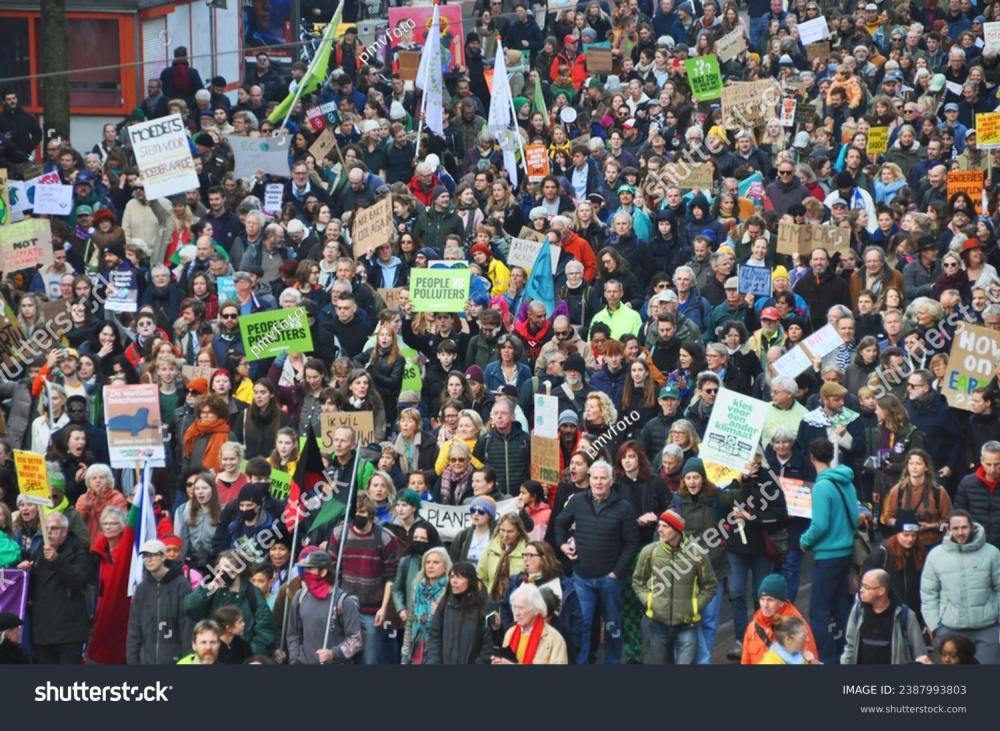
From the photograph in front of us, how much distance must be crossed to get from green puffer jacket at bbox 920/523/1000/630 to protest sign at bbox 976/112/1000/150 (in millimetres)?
9528

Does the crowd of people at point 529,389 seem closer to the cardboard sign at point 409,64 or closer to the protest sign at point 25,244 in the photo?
the protest sign at point 25,244

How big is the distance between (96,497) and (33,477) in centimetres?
43

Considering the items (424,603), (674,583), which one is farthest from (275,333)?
(674,583)

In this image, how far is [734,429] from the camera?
14.9 meters

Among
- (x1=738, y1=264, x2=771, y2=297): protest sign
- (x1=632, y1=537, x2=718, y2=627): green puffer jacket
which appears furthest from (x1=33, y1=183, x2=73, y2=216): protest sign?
(x1=632, y1=537, x2=718, y2=627): green puffer jacket

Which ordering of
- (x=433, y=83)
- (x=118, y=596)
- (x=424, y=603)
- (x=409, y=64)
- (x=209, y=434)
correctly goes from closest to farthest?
1. (x=424, y=603)
2. (x=118, y=596)
3. (x=209, y=434)
4. (x=433, y=83)
5. (x=409, y=64)

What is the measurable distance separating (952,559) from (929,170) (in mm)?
9827

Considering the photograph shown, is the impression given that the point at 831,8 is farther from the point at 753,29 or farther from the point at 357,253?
the point at 357,253

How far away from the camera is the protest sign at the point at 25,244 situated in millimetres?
20453

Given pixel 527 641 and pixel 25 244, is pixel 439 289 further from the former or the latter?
pixel 527 641

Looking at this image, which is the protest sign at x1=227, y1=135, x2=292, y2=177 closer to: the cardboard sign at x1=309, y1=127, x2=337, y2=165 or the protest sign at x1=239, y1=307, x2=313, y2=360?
the cardboard sign at x1=309, y1=127, x2=337, y2=165

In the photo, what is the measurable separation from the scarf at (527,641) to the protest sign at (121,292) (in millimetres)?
7747

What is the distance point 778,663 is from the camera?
12.0 meters

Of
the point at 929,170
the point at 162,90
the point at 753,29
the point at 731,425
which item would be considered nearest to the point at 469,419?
the point at 731,425
